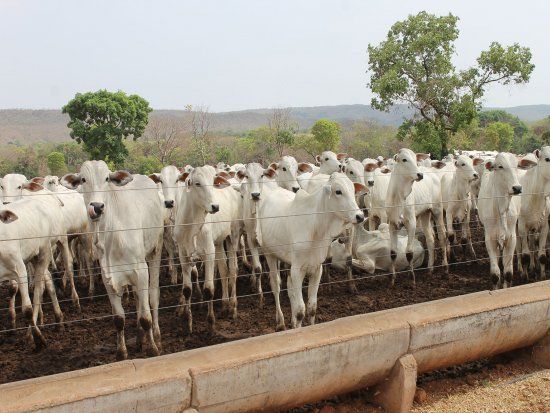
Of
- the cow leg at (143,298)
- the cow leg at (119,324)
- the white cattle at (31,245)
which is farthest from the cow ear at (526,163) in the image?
the white cattle at (31,245)

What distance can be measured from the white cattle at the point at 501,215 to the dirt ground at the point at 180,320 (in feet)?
2.80

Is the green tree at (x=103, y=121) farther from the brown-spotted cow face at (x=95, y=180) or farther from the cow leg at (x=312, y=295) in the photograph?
the cow leg at (x=312, y=295)

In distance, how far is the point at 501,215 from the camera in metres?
8.74

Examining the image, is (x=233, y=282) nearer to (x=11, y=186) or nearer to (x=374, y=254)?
(x=374, y=254)

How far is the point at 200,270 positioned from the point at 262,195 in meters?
3.23

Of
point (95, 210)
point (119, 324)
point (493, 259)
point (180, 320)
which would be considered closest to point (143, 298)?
point (119, 324)

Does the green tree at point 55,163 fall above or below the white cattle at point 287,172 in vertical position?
below

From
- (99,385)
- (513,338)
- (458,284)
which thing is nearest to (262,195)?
(458,284)

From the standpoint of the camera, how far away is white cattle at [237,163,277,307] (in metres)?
8.80

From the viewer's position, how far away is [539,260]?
962 cm

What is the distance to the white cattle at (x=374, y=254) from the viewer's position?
1092 centimetres

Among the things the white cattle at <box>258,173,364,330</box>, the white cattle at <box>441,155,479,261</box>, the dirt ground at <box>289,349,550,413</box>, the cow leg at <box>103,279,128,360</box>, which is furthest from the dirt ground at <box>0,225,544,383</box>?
the dirt ground at <box>289,349,550,413</box>

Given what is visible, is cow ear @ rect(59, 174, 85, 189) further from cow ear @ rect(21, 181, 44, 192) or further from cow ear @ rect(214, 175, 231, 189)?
cow ear @ rect(21, 181, 44, 192)

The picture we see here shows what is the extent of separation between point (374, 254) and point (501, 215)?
2.91m
